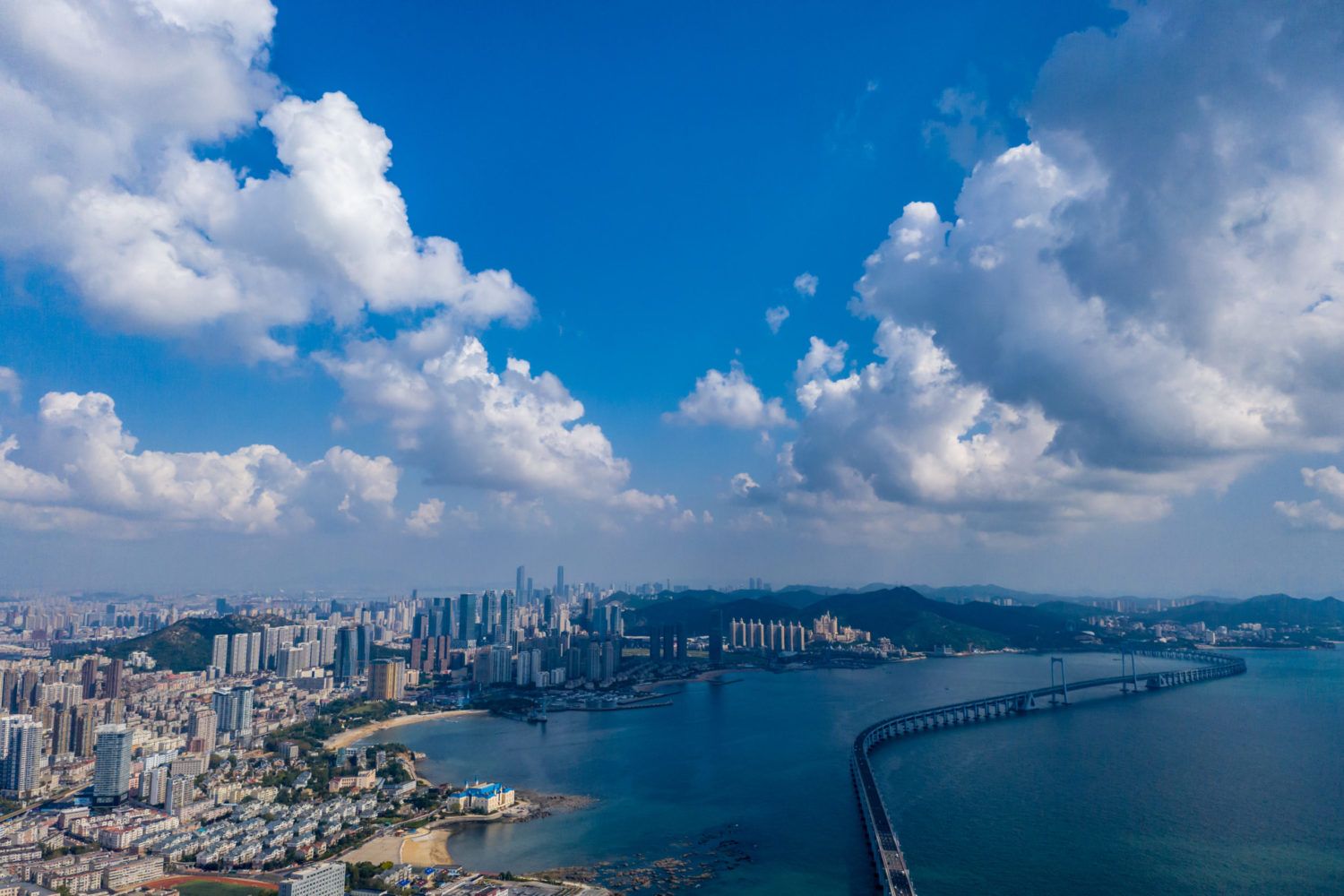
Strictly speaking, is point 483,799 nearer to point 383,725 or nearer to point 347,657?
point 383,725

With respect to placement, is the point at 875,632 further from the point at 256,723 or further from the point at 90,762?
the point at 90,762

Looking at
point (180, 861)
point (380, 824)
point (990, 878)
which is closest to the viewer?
point (990, 878)

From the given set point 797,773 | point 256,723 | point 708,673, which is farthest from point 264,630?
point 797,773

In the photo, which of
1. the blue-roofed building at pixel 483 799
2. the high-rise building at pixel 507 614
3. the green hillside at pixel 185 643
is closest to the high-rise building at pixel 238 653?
the green hillside at pixel 185 643

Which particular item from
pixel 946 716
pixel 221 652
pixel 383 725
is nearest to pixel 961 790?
pixel 946 716

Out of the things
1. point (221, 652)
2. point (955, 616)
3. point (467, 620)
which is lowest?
point (221, 652)
